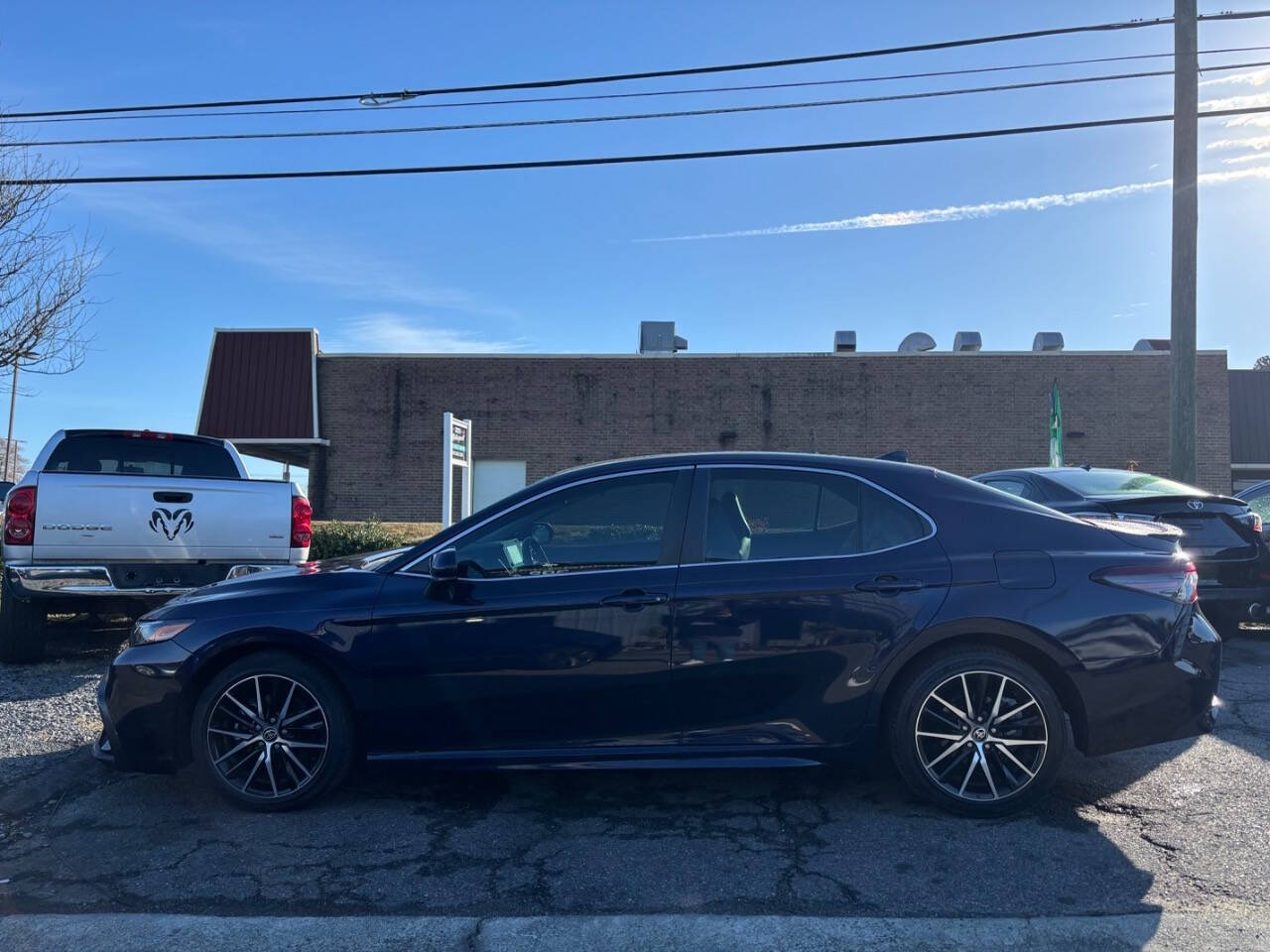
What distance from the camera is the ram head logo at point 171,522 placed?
700cm

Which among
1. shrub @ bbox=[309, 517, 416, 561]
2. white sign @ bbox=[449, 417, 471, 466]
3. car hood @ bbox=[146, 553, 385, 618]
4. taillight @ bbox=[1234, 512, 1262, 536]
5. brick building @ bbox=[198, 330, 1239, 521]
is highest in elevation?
brick building @ bbox=[198, 330, 1239, 521]

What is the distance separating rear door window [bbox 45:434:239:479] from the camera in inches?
307

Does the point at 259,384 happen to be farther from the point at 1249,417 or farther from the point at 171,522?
the point at 1249,417

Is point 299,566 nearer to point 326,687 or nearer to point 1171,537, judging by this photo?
point 326,687

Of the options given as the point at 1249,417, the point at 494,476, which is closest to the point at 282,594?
the point at 494,476

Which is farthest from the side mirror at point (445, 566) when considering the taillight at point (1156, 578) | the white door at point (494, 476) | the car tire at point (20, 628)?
the white door at point (494, 476)

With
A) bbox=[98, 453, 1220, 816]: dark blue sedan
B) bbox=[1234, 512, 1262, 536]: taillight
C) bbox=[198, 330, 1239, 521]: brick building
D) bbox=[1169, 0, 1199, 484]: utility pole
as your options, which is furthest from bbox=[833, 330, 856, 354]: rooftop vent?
bbox=[98, 453, 1220, 816]: dark blue sedan

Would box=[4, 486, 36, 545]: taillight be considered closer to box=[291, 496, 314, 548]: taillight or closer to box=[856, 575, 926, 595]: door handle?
box=[291, 496, 314, 548]: taillight

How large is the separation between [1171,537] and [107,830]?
16.9 feet

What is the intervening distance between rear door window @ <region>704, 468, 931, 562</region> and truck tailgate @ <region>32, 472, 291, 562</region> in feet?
13.8

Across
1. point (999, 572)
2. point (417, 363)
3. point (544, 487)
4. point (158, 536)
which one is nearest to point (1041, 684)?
point (999, 572)

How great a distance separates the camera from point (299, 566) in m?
5.07

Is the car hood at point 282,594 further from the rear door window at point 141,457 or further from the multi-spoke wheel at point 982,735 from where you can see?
the rear door window at point 141,457

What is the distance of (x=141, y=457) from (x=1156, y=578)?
7.46 metres
